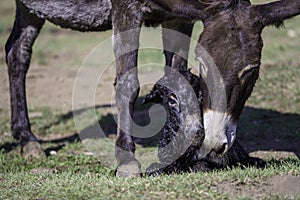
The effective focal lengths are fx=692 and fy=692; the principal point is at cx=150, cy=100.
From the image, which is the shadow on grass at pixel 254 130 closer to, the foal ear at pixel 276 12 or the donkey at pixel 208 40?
the donkey at pixel 208 40

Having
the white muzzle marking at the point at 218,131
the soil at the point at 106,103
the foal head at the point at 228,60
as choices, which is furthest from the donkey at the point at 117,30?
the soil at the point at 106,103

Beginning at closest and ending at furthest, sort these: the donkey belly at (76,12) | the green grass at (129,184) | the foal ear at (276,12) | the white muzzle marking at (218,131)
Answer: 1. the green grass at (129,184)
2. the white muzzle marking at (218,131)
3. the foal ear at (276,12)
4. the donkey belly at (76,12)

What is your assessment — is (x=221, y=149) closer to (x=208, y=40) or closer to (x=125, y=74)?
(x=208, y=40)

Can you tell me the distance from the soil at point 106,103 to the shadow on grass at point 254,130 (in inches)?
0.5

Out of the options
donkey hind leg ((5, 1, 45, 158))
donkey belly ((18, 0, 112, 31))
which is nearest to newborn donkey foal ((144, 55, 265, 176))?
donkey belly ((18, 0, 112, 31))

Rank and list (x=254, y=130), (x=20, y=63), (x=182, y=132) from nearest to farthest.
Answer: (x=182, y=132)
(x=20, y=63)
(x=254, y=130)

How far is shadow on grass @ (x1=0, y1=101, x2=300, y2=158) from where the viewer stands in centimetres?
854

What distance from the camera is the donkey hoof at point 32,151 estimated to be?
812cm

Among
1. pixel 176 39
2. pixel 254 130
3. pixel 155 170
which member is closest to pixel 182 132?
pixel 155 170

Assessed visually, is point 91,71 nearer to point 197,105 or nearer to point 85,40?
point 85,40

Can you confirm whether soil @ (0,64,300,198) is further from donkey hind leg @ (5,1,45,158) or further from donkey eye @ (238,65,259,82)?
donkey hind leg @ (5,1,45,158)

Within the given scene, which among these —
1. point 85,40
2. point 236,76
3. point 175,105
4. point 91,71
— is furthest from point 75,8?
point 85,40

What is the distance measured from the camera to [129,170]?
20.2 feet

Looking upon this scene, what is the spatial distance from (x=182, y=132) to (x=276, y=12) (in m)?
1.32
